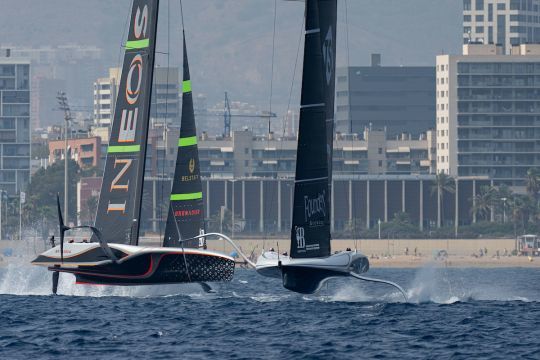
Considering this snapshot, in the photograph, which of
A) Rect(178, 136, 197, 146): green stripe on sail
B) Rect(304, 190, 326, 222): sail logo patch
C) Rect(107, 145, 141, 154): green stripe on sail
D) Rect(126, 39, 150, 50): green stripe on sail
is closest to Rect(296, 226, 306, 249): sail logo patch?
Rect(304, 190, 326, 222): sail logo patch

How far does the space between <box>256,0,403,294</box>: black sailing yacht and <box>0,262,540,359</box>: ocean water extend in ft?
5.25

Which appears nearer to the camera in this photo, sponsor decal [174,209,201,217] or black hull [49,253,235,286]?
black hull [49,253,235,286]

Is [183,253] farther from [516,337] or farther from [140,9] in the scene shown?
[516,337]

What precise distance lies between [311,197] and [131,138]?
9949 millimetres

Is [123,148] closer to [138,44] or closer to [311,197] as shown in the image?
[138,44]

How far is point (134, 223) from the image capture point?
65.6 m

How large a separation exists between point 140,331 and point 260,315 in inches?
319

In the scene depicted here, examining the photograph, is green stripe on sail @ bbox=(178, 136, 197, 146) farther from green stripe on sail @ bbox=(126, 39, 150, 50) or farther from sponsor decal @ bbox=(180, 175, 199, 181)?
green stripe on sail @ bbox=(126, 39, 150, 50)

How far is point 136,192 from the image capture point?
6562 cm

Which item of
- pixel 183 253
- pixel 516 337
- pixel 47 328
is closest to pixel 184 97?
pixel 183 253

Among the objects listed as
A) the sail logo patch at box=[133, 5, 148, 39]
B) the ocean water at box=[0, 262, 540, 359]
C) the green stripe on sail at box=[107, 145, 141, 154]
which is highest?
the sail logo patch at box=[133, 5, 148, 39]

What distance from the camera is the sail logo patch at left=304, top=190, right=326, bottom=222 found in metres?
60.0

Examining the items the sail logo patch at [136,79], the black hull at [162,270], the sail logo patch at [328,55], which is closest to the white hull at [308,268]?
the black hull at [162,270]

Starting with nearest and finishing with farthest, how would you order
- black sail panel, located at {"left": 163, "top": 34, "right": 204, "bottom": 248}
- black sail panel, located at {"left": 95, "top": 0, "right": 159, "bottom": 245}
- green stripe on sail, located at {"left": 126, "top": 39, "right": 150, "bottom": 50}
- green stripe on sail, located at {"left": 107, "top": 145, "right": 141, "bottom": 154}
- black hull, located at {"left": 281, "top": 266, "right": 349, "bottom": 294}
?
black hull, located at {"left": 281, "top": 266, "right": 349, "bottom": 294} → black sail panel, located at {"left": 95, "top": 0, "right": 159, "bottom": 245} → green stripe on sail, located at {"left": 107, "top": 145, "right": 141, "bottom": 154} → green stripe on sail, located at {"left": 126, "top": 39, "right": 150, "bottom": 50} → black sail panel, located at {"left": 163, "top": 34, "right": 204, "bottom": 248}
